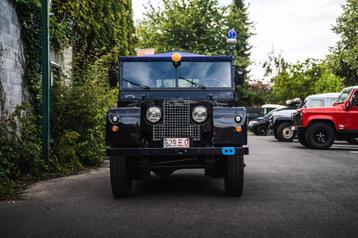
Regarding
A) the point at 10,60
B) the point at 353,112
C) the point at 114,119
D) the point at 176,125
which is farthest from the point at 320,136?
the point at 114,119

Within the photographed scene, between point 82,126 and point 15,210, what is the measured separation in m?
4.63

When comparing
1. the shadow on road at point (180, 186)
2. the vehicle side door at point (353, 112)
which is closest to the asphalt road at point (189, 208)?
the shadow on road at point (180, 186)

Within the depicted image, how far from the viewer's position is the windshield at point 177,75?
23.6ft

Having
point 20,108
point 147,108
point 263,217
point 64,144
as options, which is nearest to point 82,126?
point 64,144

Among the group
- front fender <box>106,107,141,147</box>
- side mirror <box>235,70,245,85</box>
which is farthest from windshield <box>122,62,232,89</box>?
front fender <box>106,107,141,147</box>

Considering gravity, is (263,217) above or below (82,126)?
below

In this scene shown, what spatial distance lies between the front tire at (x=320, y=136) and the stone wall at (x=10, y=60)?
9.36 m

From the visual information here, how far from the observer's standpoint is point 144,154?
5664mm

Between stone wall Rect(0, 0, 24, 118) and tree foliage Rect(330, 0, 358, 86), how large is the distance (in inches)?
1122

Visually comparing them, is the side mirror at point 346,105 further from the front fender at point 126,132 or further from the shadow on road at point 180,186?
the front fender at point 126,132

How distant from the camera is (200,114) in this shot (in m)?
5.82

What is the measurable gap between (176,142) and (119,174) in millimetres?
852

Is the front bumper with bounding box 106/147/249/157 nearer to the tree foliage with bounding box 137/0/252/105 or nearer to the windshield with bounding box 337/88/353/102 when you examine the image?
the windshield with bounding box 337/88/353/102

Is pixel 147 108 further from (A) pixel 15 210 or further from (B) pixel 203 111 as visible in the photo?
(A) pixel 15 210
